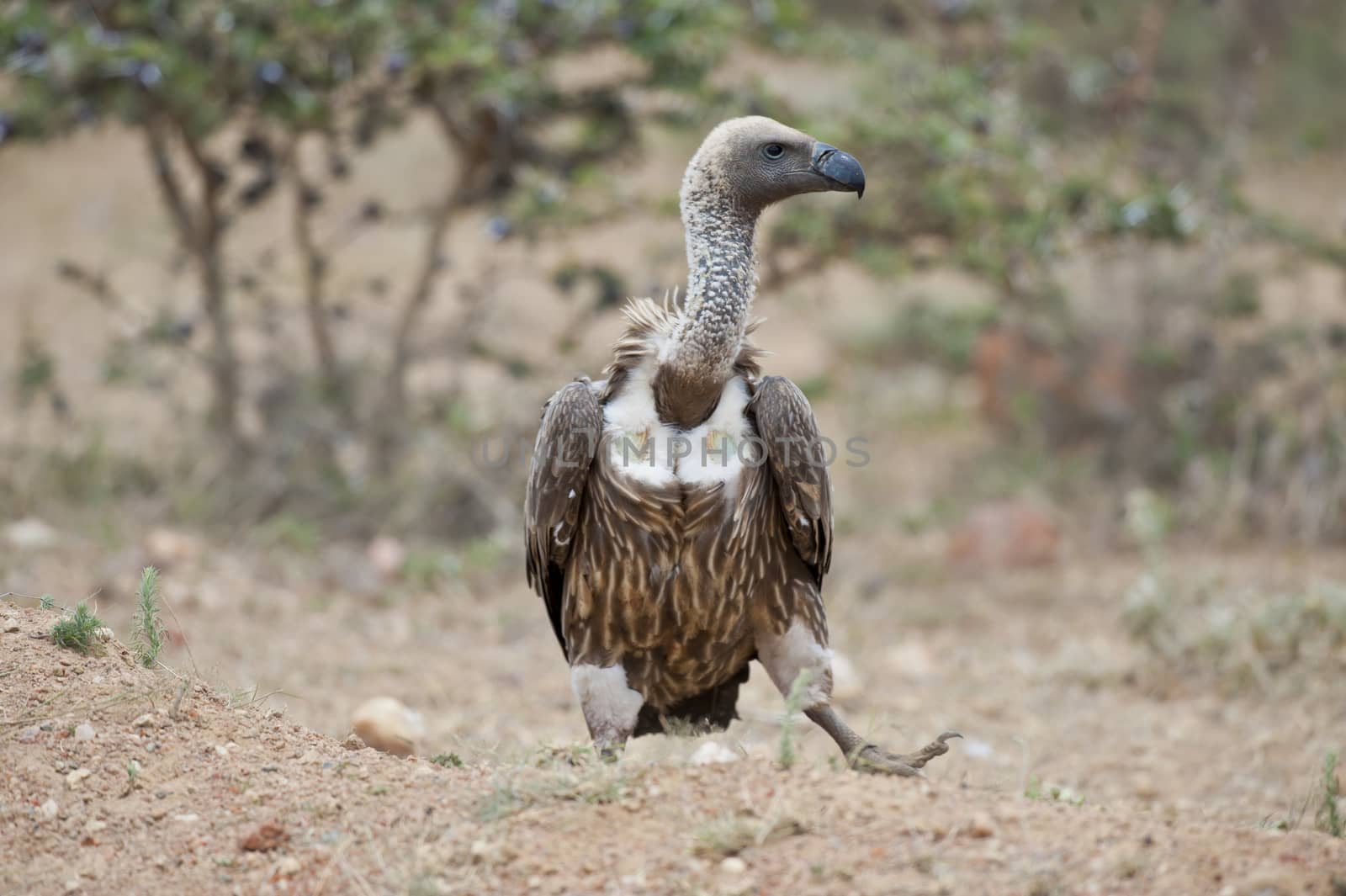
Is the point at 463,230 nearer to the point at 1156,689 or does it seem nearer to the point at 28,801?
the point at 1156,689

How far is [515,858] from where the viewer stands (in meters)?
A: 3.06

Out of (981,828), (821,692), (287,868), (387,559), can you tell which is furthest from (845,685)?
(287,868)

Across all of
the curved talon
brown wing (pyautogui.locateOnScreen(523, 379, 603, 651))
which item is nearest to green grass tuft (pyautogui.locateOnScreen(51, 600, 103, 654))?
brown wing (pyautogui.locateOnScreen(523, 379, 603, 651))

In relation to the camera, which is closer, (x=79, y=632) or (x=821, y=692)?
(x=79, y=632)

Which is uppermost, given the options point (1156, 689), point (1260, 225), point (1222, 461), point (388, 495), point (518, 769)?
point (1260, 225)

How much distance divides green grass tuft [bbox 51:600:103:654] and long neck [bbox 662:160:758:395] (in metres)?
1.87

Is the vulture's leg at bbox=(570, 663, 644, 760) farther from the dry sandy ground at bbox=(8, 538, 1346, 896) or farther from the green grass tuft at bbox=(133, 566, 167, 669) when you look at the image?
the green grass tuft at bbox=(133, 566, 167, 669)

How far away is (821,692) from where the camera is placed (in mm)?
4320

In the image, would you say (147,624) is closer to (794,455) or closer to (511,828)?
(511,828)

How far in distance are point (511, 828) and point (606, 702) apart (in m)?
1.24

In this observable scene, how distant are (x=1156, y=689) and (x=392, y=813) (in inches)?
181

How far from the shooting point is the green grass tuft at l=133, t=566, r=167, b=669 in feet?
12.6

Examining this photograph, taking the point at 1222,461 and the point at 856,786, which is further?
the point at 1222,461

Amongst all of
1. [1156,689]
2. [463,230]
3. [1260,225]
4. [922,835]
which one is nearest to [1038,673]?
[1156,689]
